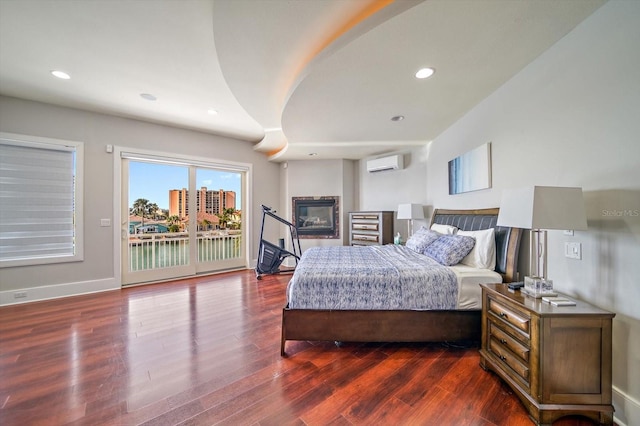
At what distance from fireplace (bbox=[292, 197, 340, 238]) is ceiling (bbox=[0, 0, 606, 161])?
225 centimetres

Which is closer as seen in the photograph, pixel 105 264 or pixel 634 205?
pixel 634 205

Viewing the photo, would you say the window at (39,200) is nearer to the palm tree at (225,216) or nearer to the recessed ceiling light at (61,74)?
the recessed ceiling light at (61,74)

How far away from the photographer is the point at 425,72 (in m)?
2.15

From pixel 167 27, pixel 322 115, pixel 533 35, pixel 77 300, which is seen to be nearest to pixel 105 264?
pixel 77 300

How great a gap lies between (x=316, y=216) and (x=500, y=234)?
12.2 ft

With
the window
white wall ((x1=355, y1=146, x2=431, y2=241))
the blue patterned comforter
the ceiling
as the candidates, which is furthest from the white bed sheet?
the window

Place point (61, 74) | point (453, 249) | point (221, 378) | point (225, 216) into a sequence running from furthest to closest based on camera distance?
point (225, 216) < point (61, 74) < point (453, 249) < point (221, 378)

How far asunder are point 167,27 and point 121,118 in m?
2.80

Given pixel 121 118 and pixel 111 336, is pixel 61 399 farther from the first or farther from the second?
pixel 121 118

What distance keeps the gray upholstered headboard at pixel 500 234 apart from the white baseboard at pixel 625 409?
2.86ft

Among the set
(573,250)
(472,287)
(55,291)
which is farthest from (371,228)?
(55,291)

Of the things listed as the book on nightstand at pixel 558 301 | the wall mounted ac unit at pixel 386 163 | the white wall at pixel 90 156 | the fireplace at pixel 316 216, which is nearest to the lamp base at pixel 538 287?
the book on nightstand at pixel 558 301

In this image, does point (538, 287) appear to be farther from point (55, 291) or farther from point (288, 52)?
point (55, 291)

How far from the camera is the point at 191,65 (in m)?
2.51
